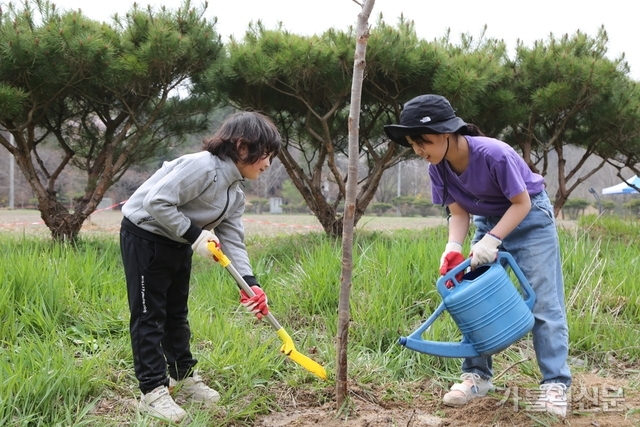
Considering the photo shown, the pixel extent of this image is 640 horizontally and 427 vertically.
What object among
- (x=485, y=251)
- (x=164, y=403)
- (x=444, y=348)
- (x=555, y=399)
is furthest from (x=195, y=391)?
(x=555, y=399)

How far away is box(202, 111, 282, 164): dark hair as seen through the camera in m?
1.97

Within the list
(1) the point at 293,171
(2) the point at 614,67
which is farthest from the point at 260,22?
(2) the point at 614,67

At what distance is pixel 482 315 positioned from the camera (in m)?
1.87

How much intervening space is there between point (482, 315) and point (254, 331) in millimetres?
1309

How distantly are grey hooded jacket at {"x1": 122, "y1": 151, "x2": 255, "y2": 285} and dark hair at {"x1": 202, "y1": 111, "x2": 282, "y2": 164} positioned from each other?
34mm

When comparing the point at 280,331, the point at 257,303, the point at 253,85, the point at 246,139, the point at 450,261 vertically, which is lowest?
the point at 280,331

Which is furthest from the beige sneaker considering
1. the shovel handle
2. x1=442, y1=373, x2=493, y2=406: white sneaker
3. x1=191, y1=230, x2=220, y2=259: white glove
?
x1=442, y1=373, x2=493, y2=406: white sneaker

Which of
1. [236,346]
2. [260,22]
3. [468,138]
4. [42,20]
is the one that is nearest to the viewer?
[468,138]

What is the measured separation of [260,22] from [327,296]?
125 inches

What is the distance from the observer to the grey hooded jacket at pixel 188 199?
1.86 metres

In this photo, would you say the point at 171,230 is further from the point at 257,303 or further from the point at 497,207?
the point at 497,207

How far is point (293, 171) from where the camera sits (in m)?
5.84

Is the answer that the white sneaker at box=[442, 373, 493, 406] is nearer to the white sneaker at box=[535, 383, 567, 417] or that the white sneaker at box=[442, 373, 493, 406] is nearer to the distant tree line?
the white sneaker at box=[535, 383, 567, 417]

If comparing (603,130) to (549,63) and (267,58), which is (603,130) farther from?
(267,58)
